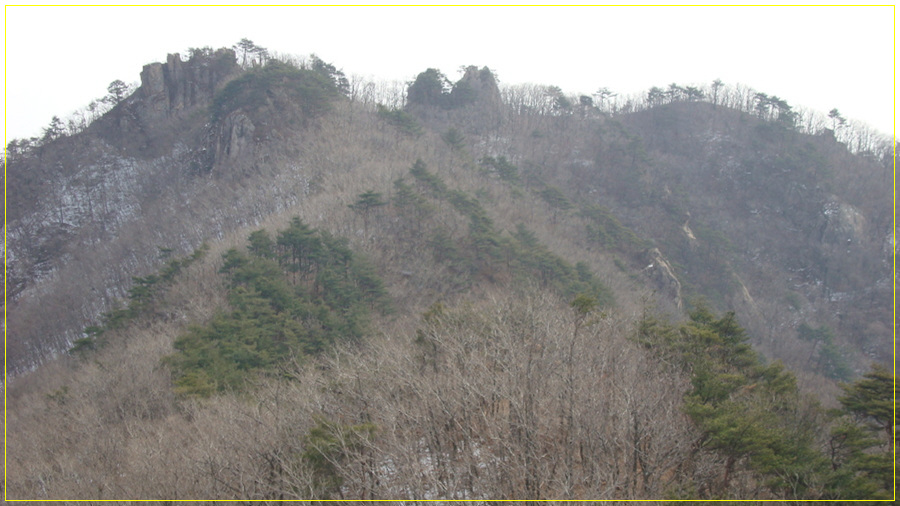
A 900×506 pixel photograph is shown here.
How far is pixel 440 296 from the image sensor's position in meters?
29.4

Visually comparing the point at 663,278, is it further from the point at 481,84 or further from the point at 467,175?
the point at 481,84

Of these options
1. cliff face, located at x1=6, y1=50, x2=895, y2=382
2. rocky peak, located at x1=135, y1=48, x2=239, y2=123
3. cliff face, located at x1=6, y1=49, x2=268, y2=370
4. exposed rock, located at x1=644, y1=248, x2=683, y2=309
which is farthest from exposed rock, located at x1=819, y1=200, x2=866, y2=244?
rocky peak, located at x1=135, y1=48, x2=239, y2=123

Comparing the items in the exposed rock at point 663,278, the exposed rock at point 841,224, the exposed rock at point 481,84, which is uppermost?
the exposed rock at point 481,84

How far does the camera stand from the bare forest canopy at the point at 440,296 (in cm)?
1051

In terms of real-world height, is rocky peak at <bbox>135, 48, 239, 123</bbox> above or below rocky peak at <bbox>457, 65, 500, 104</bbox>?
below

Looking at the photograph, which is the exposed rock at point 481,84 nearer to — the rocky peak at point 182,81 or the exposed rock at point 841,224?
the rocky peak at point 182,81

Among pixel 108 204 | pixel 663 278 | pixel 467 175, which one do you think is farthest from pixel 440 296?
pixel 108 204

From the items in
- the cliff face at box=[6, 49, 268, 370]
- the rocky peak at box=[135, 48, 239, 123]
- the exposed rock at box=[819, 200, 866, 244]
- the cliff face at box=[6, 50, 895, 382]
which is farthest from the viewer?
the rocky peak at box=[135, 48, 239, 123]

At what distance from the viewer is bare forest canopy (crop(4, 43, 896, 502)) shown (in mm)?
10508

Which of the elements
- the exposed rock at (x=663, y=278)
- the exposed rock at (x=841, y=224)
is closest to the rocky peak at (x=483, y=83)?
the exposed rock at (x=663, y=278)

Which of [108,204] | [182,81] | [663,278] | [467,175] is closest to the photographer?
[663,278]

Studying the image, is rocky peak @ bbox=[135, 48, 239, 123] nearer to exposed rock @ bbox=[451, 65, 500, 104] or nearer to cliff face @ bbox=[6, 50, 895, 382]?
cliff face @ bbox=[6, 50, 895, 382]

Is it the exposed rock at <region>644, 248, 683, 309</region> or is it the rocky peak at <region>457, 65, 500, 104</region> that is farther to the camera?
the rocky peak at <region>457, 65, 500, 104</region>

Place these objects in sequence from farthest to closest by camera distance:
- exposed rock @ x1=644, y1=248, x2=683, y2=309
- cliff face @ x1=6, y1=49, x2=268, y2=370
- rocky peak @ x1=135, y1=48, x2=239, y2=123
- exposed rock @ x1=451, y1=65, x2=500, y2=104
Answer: exposed rock @ x1=451, y1=65, x2=500, y2=104, rocky peak @ x1=135, y1=48, x2=239, y2=123, exposed rock @ x1=644, y1=248, x2=683, y2=309, cliff face @ x1=6, y1=49, x2=268, y2=370
